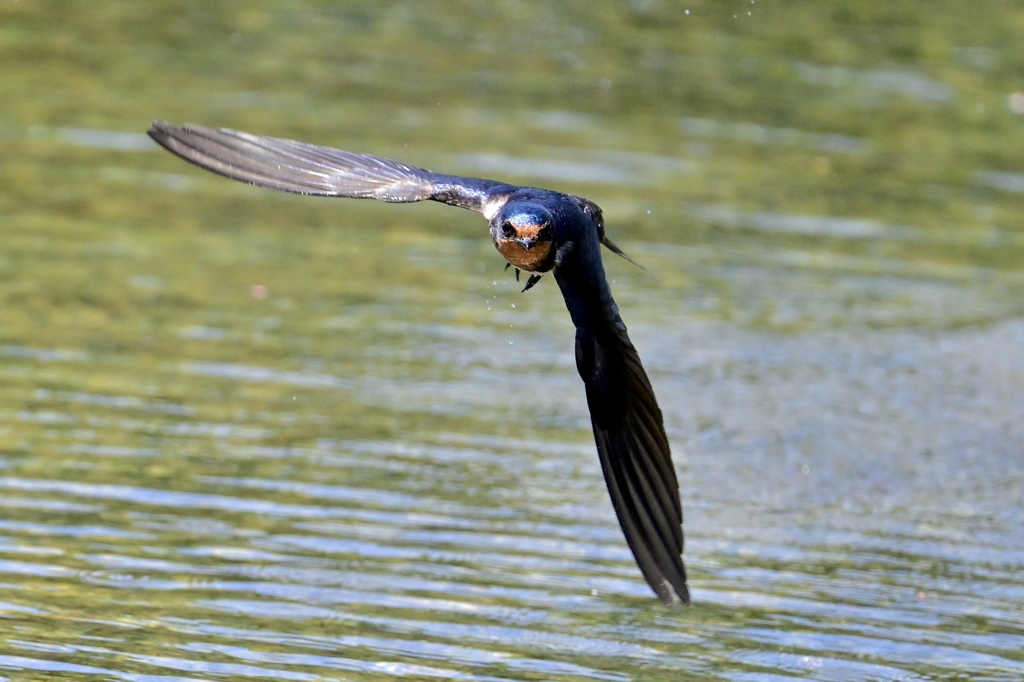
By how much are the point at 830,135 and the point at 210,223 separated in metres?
4.03

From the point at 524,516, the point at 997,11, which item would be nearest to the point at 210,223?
the point at 524,516

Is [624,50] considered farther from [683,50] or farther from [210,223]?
[210,223]

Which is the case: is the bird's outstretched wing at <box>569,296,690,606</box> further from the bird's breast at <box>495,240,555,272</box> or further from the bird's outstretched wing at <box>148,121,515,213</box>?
the bird's outstretched wing at <box>148,121,515,213</box>


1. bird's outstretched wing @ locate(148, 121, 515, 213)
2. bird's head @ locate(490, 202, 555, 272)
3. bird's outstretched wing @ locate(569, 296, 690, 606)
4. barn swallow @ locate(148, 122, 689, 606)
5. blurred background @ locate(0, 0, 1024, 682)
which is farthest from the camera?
blurred background @ locate(0, 0, 1024, 682)

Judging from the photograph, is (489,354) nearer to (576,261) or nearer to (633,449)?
(633,449)

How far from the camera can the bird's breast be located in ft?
12.9

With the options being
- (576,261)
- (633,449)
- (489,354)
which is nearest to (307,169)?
(576,261)

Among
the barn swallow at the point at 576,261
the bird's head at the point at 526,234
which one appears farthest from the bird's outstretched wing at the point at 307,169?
the bird's head at the point at 526,234

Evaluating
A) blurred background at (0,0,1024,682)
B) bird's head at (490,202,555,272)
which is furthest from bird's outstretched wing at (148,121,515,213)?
blurred background at (0,0,1024,682)

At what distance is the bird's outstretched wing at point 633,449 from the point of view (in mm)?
4172

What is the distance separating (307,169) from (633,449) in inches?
47.6

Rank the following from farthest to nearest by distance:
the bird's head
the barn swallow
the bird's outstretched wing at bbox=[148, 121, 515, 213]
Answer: the bird's outstretched wing at bbox=[148, 121, 515, 213], the barn swallow, the bird's head

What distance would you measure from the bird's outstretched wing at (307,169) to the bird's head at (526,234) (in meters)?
0.46

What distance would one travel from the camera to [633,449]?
4.37 meters
